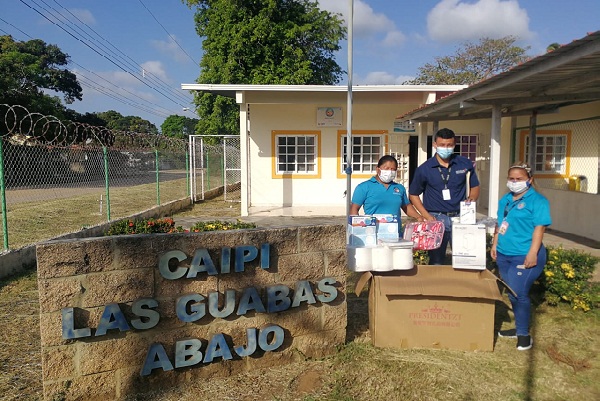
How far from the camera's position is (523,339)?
3.63 metres

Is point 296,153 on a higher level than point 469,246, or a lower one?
higher

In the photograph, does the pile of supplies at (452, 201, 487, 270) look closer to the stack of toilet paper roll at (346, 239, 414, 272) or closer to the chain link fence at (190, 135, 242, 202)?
the stack of toilet paper roll at (346, 239, 414, 272)

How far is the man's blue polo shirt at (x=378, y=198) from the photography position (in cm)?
395

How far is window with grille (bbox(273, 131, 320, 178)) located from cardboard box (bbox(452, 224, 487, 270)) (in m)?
8.44

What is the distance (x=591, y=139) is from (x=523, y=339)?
27.3 ft

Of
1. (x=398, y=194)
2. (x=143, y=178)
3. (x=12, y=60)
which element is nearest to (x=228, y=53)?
(x=143, y=178)

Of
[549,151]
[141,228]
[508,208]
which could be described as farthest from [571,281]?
[549,151]

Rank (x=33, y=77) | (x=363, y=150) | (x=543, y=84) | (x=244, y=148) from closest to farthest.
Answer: (x=543, y=84) → (x=244, y=148) → (x=363, y=150) → (x=33, y=77)

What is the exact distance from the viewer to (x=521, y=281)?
355cm

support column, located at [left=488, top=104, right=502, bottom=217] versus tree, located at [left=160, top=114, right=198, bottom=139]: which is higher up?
tree, located at [left=160, top=114, right=198, bottom=139]

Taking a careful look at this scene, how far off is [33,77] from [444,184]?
87.8ft

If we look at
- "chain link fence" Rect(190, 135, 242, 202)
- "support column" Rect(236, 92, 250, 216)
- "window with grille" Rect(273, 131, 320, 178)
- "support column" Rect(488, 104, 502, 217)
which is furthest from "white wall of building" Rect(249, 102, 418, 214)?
"support column" Rect(488, 104, 502, 217)

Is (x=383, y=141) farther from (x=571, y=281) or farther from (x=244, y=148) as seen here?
→ (x=571, y=281)

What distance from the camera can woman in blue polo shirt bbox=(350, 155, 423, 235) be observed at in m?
3.95
